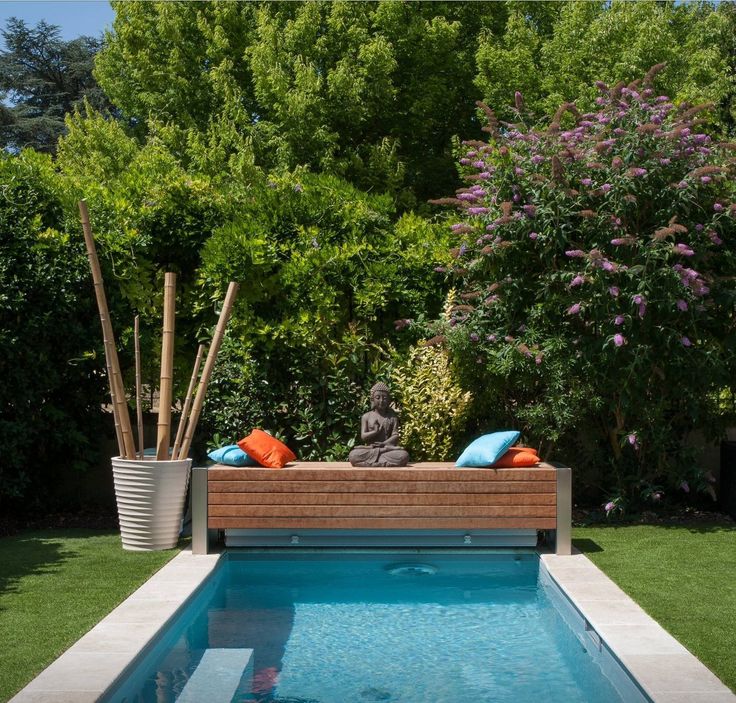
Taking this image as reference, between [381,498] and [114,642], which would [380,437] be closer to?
[381,498]

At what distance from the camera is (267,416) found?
9.23m

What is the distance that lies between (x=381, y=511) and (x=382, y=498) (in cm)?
10

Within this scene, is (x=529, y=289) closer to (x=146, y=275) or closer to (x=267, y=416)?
(x=267, y=416)

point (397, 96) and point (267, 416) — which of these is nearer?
point (267, 416)

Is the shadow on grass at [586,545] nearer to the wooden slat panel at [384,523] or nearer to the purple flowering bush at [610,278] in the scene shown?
the wooden slat panel at [384,523]

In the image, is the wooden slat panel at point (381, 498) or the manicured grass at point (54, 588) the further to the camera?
the wooden slat panel at point (381, 498)

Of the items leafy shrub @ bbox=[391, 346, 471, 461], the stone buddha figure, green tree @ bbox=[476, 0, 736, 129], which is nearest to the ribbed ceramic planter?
the stone buddha figure

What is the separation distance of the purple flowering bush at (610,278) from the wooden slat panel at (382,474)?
3.78 feet

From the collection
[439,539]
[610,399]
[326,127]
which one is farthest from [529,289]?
[326,127]

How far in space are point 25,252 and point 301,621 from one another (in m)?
Result: 4.45

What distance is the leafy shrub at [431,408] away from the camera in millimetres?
8727

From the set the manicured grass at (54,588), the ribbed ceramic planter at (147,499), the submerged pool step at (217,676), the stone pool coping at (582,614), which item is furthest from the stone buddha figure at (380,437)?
the submerged pool step at (217,676)

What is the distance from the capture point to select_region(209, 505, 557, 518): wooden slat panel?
24.2 feet

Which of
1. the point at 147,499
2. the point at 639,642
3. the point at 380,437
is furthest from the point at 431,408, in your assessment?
the point at 639,642
